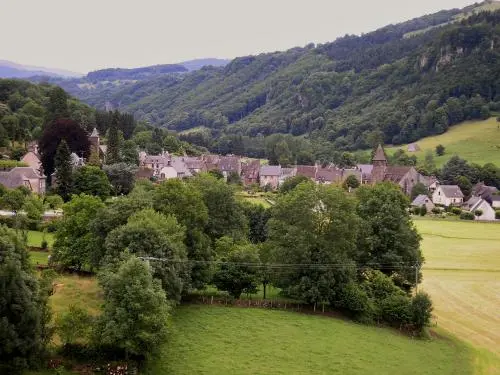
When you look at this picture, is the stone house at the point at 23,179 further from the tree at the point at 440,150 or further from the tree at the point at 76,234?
the tree at the point at 440,150

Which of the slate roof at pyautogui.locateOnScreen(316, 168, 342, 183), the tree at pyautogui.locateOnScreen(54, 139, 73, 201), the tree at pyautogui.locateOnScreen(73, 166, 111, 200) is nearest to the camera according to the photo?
the tree at pyautogui.locateOnScreen(73, 166, 111, 200)

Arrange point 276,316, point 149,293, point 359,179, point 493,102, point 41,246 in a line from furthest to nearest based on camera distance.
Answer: point 493,102
point 359,179
point 41,246
point 276,316
point 149,293

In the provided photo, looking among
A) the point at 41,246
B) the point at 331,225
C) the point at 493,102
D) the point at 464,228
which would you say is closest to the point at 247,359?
the point at 331,225

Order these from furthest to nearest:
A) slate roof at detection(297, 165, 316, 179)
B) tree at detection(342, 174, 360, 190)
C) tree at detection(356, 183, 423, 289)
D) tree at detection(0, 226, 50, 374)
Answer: slate roof at detection(297, 165, 316, 179) → tree at detection(342, 174, 360, 190) → tree at detection(356, 183, 423, 289) → tree at detection(0, 226, 50, 374)

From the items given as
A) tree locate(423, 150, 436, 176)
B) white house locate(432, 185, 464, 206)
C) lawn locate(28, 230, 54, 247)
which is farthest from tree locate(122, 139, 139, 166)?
tree locate(423, 150, 436, 176)

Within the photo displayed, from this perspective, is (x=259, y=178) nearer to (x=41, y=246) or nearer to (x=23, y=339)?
(x=41, y=246)

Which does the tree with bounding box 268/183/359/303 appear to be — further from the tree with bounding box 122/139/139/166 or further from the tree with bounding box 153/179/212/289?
the tree with bounding box 122/139/139/166
